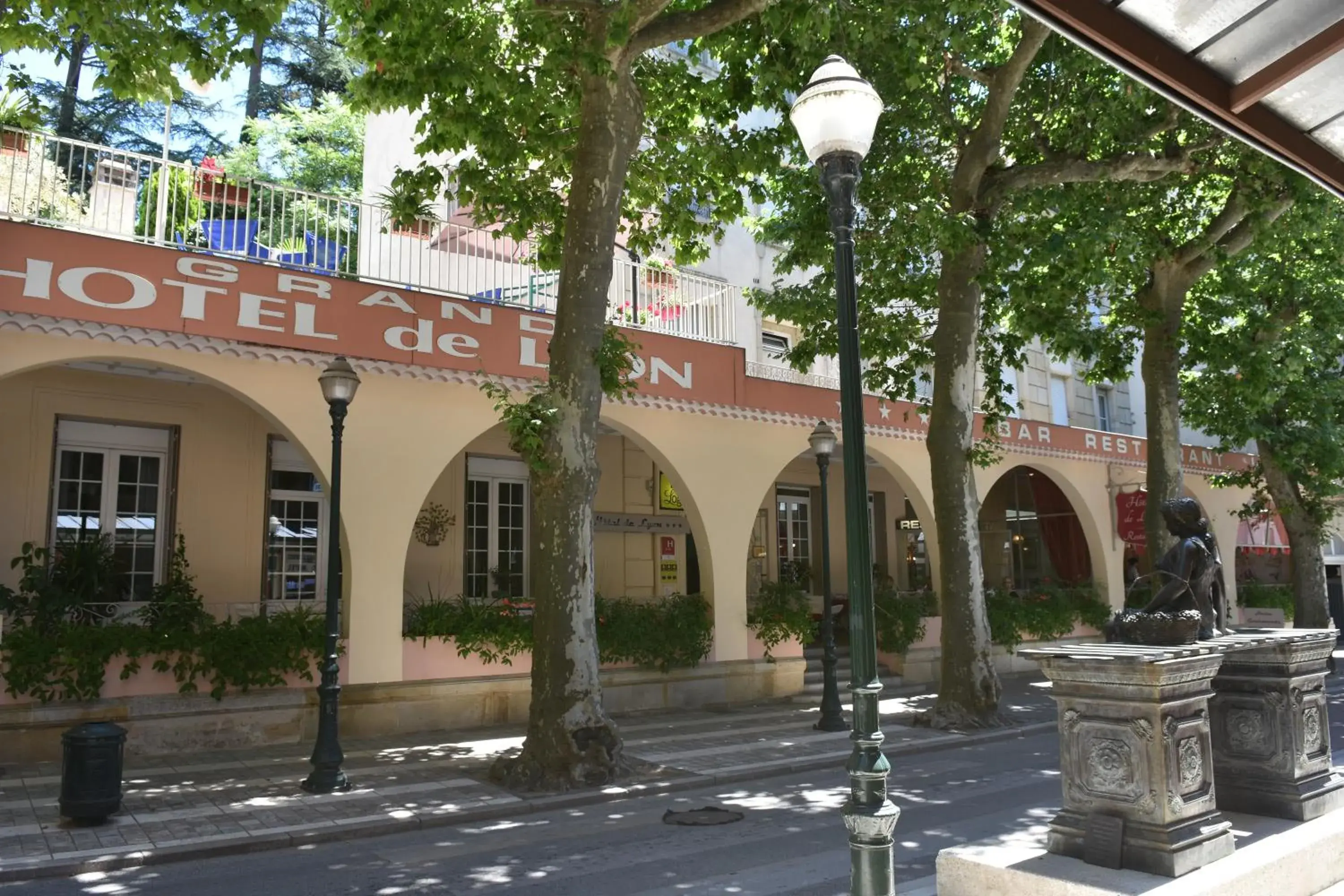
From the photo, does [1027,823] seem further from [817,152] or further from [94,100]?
[94,100]

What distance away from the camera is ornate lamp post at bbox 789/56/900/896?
13.9 feet

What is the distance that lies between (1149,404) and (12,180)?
15.9 meters

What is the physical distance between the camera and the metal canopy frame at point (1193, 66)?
3504 millimetres

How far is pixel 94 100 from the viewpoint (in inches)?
1049

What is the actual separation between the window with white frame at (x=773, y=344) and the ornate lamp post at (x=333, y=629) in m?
11.8

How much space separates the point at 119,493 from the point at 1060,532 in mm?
22022

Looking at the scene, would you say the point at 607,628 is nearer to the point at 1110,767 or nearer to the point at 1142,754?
the point at 1110,767

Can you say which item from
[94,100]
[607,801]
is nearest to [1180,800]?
[607,801]

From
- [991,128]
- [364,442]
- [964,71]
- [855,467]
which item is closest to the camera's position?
[855,467]

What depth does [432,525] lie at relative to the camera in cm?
1513

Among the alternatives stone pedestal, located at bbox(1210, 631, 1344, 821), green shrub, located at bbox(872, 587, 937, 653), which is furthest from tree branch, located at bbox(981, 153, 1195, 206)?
stone pedestal, located at bbox(1210, 631, 1344, 821)

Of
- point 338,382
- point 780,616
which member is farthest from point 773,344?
point 338,382

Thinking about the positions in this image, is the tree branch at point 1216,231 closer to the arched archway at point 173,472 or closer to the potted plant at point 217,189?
the arched archway at point 173,472

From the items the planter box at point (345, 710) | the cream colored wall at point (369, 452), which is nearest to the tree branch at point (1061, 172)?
the cream colored wall at point (369, 452)
